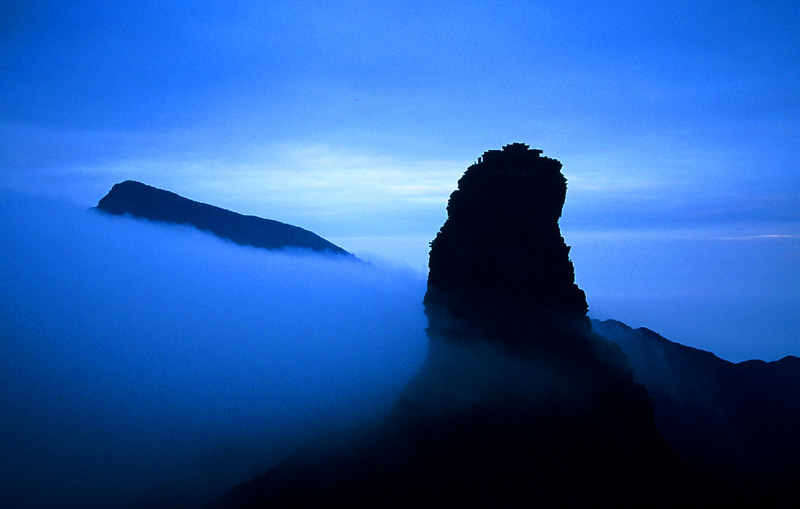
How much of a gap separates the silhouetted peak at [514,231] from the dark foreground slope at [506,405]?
141mm

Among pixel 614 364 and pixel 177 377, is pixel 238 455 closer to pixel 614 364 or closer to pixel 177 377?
pixel 614 364

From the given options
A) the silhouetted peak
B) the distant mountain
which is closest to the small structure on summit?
the silhouetted peak

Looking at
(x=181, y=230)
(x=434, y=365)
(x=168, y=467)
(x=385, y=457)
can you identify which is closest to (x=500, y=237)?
(x=434, y=365)

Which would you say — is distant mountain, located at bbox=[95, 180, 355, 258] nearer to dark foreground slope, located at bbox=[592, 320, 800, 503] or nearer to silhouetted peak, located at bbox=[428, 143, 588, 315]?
silhouetted peak, located at bbox=[428, 143, 588, 315]

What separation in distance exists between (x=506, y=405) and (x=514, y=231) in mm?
21603

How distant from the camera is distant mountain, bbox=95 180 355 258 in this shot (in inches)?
5738

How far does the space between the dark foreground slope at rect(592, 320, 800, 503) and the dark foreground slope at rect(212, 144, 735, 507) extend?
135 feet

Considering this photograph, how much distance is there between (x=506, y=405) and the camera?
145 ft

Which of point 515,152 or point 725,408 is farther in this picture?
point 725,408

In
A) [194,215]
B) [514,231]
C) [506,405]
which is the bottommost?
[506,405]

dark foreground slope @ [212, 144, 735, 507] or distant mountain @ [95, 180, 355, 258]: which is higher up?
distant mountain @ [95, 180, 355, 258]

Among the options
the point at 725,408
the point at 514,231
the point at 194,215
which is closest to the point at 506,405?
the point at 514,231

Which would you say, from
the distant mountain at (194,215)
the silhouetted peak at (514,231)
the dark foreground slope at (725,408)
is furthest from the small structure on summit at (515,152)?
the distant mountain at (194,215)

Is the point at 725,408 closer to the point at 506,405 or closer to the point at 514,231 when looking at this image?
the point at 514,231
